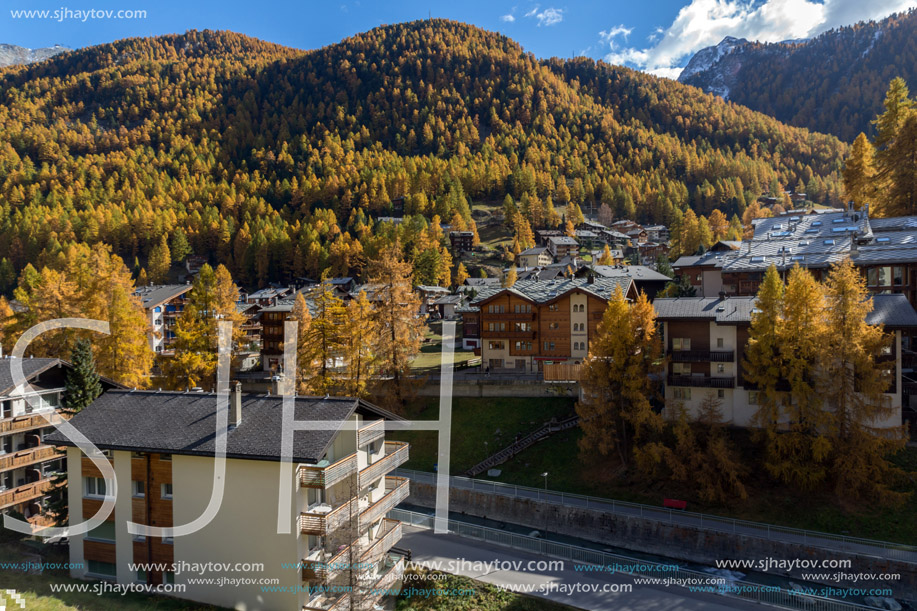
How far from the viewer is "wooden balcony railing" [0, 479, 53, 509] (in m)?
26.0

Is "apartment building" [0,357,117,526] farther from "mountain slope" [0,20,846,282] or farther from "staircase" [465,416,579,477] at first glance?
"mountain slope" [0,20,846,282]

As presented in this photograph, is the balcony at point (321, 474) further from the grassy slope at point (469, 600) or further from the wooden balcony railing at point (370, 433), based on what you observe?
the grassy slope at point (469, 600)

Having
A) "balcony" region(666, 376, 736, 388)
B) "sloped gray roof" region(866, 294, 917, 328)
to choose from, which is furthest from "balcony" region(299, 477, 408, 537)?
"sloped gray roof" region(866, 294, 917, 328)

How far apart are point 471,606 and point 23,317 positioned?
43.3 meters

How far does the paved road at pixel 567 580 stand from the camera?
2361 cm

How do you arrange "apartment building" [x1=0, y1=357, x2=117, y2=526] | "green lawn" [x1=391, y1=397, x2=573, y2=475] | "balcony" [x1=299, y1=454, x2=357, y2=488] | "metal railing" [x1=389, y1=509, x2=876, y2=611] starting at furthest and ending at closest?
"green lawn" [x1=391, y1=397, x2=573, y2=475] < "apartment building" [x1=0, y1=357, x2=117, y2=526] < "metal railing" [x1=389, y1=509, x2=876, y2=611] < "balcony" [x1=299, y1=454, x2=357, y2=488]

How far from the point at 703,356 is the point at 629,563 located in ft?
50.1

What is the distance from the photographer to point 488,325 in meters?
52.0

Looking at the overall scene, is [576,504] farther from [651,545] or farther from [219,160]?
[219,160]

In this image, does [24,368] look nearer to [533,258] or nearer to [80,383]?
[80,383]

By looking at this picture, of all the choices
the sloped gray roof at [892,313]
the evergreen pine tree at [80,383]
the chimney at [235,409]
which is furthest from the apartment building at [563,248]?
the chimney at [235,409]

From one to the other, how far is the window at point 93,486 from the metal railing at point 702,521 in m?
20.6

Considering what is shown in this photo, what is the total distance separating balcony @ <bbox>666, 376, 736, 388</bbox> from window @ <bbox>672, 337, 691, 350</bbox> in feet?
7.28

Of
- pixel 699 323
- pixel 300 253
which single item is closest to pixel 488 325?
pixel 699 323
